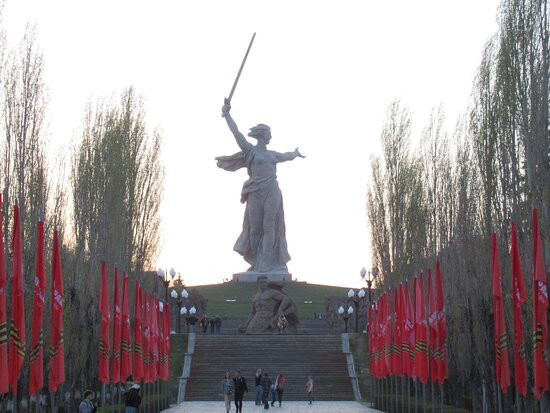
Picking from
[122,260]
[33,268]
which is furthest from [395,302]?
[33,268]

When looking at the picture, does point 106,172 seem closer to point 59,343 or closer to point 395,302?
point 395,302

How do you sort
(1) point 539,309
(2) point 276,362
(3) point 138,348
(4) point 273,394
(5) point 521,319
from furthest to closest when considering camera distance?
(2) point 276,362
(4) point 273,394
(3) point 138,348
(5) point 521,319
(1) point 539,309

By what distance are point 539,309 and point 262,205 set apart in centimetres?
4257

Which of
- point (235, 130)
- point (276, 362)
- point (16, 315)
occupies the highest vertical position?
point (235, 130)

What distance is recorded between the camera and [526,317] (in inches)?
1105

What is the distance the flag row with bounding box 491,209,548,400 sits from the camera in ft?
76.1

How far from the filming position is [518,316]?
2500 centimetres

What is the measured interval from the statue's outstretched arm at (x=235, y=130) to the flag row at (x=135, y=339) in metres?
18.6

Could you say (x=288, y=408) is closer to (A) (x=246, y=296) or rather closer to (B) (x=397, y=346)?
(B) (x=397, y=346)

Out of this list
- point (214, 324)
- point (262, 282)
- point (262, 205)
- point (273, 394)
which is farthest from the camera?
point (214, 324)

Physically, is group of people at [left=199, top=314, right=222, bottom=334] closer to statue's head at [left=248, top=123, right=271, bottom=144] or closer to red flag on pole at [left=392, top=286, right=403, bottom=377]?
statue's head at [left=248, top=123, right=271, bottom=144]

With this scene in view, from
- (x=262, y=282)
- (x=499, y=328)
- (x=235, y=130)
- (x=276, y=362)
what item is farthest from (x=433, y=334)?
(x=235, y=130)

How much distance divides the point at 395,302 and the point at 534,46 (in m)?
15.7

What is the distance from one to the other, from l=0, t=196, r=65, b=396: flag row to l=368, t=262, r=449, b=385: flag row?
10.2 meters
